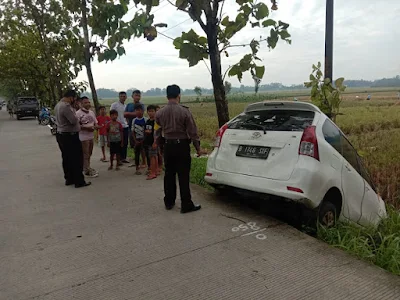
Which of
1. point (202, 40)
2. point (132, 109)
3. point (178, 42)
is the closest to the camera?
point (178, 42)

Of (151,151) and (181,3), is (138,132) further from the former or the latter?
(181,3)

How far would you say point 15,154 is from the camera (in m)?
10.1

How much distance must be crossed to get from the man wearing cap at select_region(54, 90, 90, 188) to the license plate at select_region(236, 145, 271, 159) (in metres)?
2.99

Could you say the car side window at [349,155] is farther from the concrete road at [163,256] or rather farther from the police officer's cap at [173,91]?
the police officer's cap at [173,91]

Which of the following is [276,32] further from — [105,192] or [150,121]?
[105,192]

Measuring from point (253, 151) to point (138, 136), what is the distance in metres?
3.09

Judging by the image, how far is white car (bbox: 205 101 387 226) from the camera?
3592mm

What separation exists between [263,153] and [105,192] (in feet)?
9.10

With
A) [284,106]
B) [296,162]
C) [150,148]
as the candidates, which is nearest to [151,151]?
[150,148]

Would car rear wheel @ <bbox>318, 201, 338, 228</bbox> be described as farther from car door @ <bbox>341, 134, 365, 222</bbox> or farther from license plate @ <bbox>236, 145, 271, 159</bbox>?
license plate @ <bbox>236, 145, 271, 159</bbox>

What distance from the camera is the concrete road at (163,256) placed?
2599 millimetres

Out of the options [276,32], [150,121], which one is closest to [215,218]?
[150,121]

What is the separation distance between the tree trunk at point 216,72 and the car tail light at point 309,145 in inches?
106

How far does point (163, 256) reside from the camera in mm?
3129
